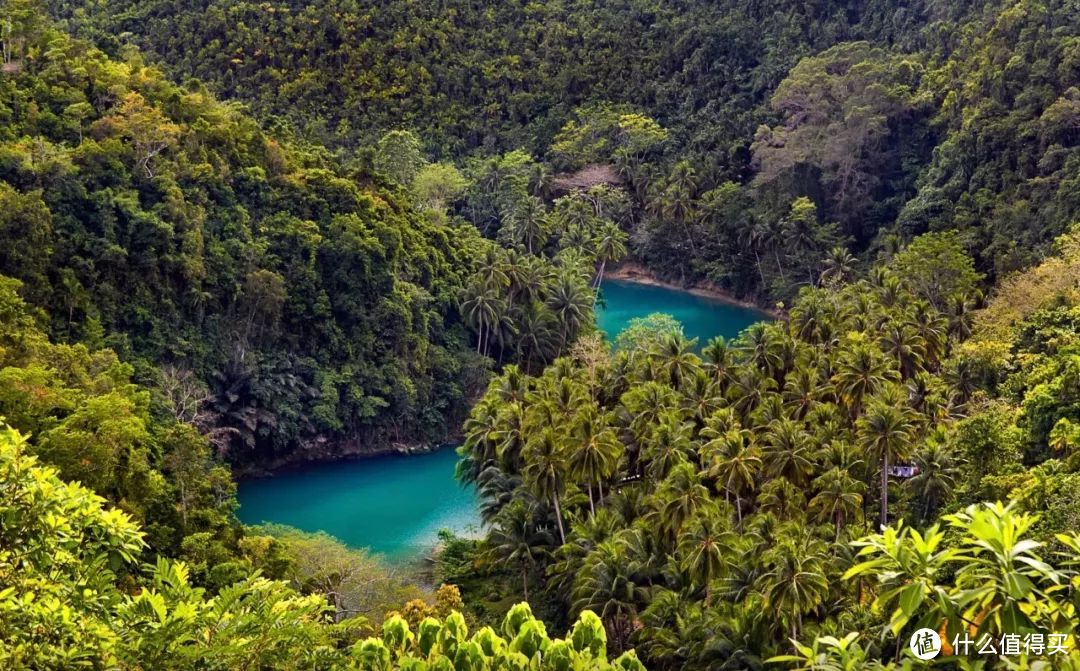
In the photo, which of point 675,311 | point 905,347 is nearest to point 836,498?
point 905,347

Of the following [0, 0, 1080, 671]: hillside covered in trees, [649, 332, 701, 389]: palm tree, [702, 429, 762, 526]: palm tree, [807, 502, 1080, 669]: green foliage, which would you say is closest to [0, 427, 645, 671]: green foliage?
[0, 0, 1080, 671]: hillside covered in trees

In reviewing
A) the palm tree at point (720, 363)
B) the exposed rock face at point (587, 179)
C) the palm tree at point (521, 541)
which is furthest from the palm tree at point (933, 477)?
the exposed rock face at point (587, 179)

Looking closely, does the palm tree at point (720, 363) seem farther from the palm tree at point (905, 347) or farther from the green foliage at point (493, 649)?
the green foliage at point (493, 649)

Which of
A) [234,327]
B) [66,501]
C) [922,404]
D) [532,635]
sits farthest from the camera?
[234,327]

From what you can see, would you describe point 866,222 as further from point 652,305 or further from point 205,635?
point 205,635

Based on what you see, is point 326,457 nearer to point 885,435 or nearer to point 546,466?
point 546,466

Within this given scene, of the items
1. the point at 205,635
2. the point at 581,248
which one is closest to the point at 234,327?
the point at 581,248
